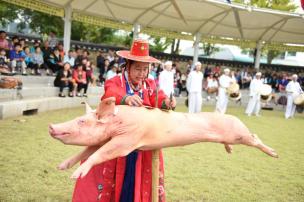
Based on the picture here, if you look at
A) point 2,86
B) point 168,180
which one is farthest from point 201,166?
point 2,86

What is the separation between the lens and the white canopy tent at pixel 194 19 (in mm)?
13945

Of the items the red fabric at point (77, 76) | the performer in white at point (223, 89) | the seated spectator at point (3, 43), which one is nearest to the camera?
the seated spectator at point (3, 43)

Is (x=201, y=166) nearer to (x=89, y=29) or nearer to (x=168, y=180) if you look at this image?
(x=168, y=180)

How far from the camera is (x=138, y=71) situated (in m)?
2.73

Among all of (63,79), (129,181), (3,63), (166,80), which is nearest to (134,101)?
(129,181)

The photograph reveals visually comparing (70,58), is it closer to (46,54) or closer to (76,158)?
(46,54)

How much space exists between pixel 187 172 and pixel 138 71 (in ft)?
9.26

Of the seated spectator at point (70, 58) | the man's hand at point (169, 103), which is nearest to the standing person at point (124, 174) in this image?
the man's hand at point (169, 103)

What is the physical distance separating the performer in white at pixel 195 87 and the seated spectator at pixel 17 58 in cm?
513

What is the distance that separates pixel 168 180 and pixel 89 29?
Result: 19972 mm

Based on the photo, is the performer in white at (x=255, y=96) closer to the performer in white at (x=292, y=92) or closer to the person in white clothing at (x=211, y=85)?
the performer in white at (x=292, y=92)

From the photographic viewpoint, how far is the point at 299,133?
1023 centimetres

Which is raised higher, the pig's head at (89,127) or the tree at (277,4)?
the tree at (277,4)

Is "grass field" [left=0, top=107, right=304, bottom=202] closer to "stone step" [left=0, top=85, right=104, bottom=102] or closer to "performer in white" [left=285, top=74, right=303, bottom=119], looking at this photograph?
"stone step" [left=0, top=85, right=104, bottom=102]
